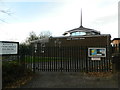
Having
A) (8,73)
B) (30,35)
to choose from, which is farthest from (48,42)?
(30,35)

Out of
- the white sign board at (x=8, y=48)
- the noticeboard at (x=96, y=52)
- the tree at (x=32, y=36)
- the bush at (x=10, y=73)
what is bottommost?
the bush at (x=10, y=73)

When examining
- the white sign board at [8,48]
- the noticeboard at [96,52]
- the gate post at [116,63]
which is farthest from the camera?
the noticeboard at [96,52]

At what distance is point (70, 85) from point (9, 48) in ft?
13.0

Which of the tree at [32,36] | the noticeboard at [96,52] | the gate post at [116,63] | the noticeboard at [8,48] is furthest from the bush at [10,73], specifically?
the tree at [32,36]

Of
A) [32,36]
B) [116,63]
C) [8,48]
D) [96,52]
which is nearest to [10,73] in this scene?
[8,48]

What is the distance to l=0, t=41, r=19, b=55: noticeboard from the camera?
7.98m

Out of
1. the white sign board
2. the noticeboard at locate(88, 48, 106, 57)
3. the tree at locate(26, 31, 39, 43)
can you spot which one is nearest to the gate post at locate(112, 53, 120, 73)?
the noticeboard at locate(88, 48, 106, 57)

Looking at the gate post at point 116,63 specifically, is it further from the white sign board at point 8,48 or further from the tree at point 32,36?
the tree at point 32,36

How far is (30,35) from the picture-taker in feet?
180

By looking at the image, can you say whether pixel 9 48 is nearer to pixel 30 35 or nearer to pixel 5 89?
pixel 5 89

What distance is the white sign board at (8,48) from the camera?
314 inches

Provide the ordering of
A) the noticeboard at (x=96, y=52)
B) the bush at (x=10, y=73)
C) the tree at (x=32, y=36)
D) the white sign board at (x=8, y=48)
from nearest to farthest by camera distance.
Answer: the bush at (x=10, y=73) < the white sign board at (x=8, y=48) < the noticeboard at (x=96, y=52) < the tree at (x=32, y=36)

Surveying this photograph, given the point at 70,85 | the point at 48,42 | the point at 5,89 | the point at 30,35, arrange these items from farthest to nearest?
the point at 30,35 → the point at 48,42 → the point at 70,85 → the point at 5,89

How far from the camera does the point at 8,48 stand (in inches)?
324
